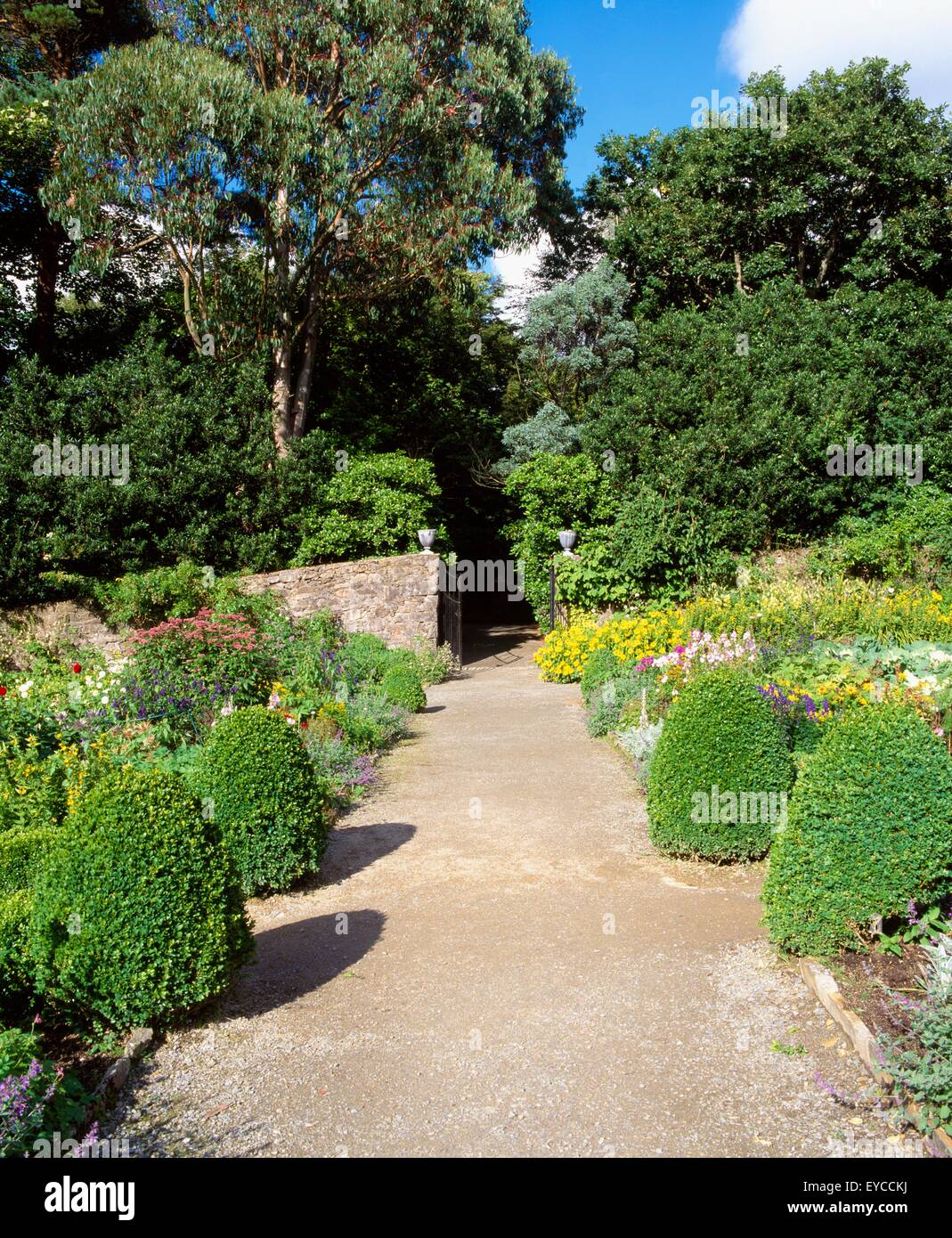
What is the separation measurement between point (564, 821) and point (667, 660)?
265 cm

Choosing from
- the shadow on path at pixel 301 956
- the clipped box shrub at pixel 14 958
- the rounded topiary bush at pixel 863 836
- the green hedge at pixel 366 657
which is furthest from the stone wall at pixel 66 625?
the rounded topiary bush at pixel 863 836

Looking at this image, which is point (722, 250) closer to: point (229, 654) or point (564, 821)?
point (229, 654)

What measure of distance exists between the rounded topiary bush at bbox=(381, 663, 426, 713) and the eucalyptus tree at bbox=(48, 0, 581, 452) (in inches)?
238

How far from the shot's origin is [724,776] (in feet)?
19.2

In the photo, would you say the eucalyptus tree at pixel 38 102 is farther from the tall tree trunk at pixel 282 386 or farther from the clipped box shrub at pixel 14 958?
the clipped box shrub at pixel 14 958

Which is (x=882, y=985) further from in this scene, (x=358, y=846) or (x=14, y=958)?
(x=358, y=846)

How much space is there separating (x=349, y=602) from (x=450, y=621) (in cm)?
257

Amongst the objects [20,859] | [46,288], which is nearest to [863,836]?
[20,859]

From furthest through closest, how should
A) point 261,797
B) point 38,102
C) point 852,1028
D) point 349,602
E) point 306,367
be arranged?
point 306,367, point 349,602, point 38,102, point 261,797, point 852,1028

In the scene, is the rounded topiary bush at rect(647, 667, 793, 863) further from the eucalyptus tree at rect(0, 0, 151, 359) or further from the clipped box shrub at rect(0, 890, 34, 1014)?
the eucalyptus tree at rect(0, 0, 151, 359)

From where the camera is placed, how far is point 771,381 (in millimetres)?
16188

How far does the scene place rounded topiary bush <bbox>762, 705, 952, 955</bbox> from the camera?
13.7ft

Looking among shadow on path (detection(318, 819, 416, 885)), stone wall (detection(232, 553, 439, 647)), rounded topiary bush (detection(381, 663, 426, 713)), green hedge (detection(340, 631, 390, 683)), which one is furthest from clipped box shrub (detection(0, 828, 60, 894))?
stone wall (detection(232, 553, 439, 647))
